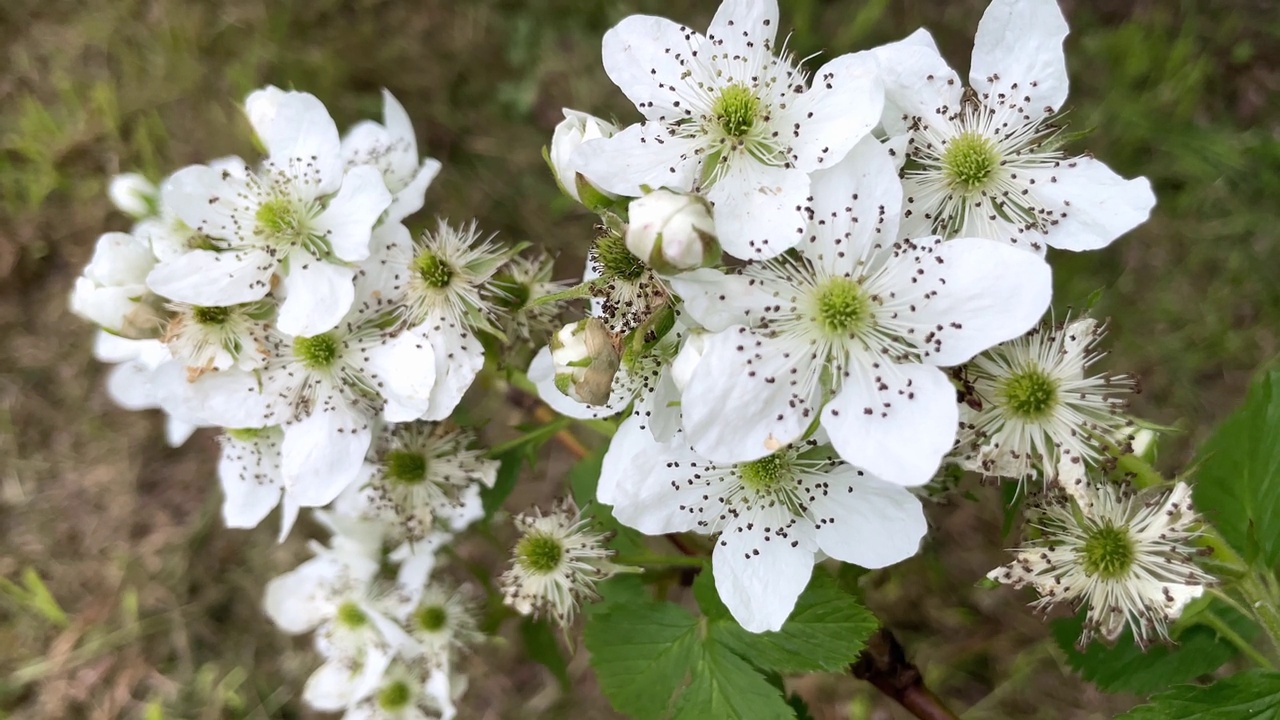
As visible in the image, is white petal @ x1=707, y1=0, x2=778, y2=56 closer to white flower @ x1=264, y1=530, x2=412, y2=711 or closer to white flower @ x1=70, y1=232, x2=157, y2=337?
white flower @ x1=70, y1=232, x2=157, y2=337

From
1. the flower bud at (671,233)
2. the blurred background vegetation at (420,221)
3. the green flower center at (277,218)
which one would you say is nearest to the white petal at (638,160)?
the flower bud at (671,233)

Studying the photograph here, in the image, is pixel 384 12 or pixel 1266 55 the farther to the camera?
pixel 384 12

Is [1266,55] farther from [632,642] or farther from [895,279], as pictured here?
[632,642]

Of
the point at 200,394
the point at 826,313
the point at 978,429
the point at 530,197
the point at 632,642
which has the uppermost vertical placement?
the point at 826,313

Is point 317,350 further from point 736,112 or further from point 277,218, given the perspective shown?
point 736,112

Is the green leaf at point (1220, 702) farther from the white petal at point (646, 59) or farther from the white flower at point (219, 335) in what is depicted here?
the white flower at point (219, 335)

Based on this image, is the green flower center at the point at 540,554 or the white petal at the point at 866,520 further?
the green flower center at the point at 540,554

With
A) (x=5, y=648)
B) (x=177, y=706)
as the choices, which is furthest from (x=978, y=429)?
(x=5, y=648)
